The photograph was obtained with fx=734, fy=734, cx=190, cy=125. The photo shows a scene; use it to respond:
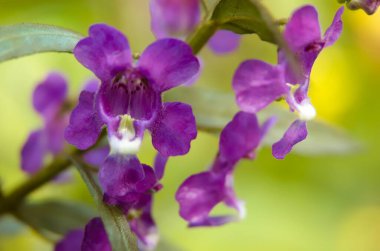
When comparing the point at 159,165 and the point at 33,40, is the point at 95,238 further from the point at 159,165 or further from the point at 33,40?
the point at 33,40

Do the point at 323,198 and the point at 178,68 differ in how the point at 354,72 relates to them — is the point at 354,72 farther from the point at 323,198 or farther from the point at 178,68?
the point at 178,68

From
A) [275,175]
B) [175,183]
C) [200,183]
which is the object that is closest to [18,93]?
[175,183]

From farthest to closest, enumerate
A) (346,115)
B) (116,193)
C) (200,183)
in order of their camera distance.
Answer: (346,115), (200,183), (116,193)

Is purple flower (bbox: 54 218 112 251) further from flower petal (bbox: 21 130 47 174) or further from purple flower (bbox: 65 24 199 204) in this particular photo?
flower petal (bbox: 21 130 47 174)

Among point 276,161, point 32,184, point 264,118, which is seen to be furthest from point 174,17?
point 276,161

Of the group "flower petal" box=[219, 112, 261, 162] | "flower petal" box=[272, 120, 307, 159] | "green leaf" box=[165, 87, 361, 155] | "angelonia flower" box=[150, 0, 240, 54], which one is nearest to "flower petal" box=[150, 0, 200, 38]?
"angelonia flower" box=[150, 0, 240, 54]

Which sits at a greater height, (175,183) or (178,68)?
(178,68)

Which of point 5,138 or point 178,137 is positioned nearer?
point 178,137

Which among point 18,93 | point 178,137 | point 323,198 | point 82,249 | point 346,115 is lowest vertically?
point 323,198
